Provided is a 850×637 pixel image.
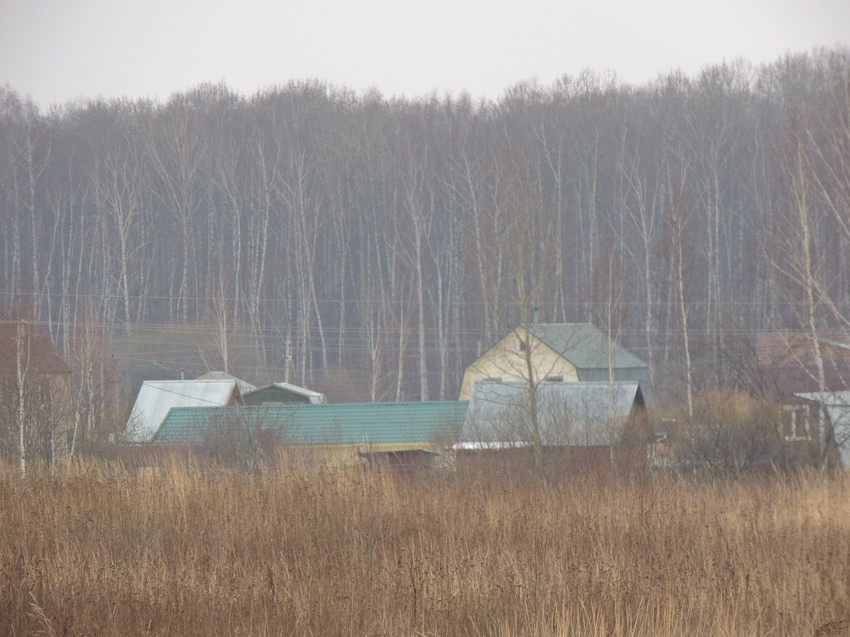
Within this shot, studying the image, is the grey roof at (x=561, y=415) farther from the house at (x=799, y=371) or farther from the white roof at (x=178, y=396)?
the white roof at (x=178, y=396)

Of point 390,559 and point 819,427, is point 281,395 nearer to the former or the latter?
point 819,427

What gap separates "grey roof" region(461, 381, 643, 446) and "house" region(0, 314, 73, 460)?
1036 cm

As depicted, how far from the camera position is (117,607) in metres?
Answer: 5.75

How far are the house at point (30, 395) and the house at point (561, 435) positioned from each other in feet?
32.6

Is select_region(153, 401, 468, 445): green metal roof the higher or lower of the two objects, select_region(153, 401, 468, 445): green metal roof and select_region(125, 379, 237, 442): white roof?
the lower

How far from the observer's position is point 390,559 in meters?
7.42

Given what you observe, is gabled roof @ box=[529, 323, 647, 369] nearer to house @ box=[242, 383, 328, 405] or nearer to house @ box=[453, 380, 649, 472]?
house @ box=[242, 383, 328, 405]

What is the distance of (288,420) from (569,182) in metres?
31.3

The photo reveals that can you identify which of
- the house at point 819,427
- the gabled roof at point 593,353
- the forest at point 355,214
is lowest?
the house at point 819,427

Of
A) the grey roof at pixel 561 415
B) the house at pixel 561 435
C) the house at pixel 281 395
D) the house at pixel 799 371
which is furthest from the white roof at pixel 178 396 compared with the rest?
the house at pixel 799 371

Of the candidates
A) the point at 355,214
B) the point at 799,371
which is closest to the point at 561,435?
the point at 799,371

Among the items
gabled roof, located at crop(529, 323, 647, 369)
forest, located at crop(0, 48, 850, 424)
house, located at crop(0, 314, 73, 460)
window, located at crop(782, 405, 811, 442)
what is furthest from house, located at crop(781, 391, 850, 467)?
forest, located at crop(0, 48, 850, 424)

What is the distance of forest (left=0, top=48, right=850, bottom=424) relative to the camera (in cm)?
5019

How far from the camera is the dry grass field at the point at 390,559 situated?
589 centimetres
